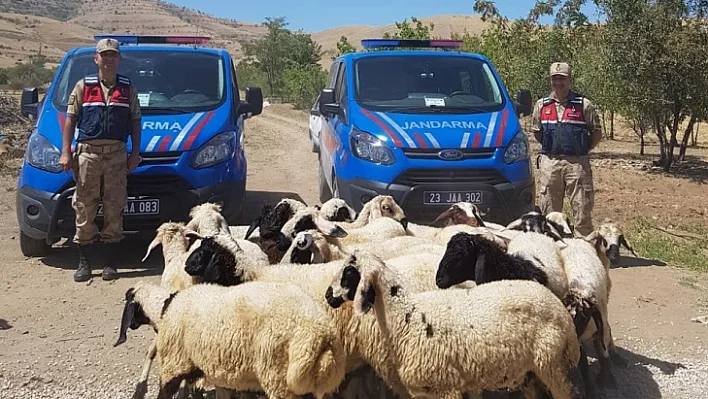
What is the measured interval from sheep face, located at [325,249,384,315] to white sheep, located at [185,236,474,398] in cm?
28

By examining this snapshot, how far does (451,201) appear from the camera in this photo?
26.1 ft

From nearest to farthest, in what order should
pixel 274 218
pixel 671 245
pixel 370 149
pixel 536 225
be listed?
pixel 536 225 → pixel 274 218 → pixel 370 149 → pixel 671 245

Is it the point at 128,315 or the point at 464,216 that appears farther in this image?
the point at 464,216

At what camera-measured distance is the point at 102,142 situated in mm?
7359

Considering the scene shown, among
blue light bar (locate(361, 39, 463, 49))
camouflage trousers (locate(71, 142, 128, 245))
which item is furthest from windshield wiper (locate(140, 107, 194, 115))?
blue light bar (locate(361, 39, 463, 49))

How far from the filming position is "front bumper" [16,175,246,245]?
765cm

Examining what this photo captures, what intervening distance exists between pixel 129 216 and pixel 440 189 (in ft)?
11.5

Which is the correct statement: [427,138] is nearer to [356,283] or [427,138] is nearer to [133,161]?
A: [133,161]

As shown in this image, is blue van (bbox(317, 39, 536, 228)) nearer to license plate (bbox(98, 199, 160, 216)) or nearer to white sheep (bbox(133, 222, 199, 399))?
license plate (bbox(98, 199, 160, 216))

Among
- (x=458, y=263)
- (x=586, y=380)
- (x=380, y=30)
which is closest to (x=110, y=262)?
(x=458, y=263)

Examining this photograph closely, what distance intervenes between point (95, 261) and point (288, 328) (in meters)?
5.07

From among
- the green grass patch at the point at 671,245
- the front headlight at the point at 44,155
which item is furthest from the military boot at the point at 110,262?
the green grass patch at the point at 671,245

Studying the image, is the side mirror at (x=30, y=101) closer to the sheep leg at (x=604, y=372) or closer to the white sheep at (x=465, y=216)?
the white sheep at (x=465, y=216)

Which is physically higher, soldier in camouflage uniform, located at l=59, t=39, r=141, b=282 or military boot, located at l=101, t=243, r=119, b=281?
soldier in camouflage uniform, located at l=59, t=39, r=141, b=282
